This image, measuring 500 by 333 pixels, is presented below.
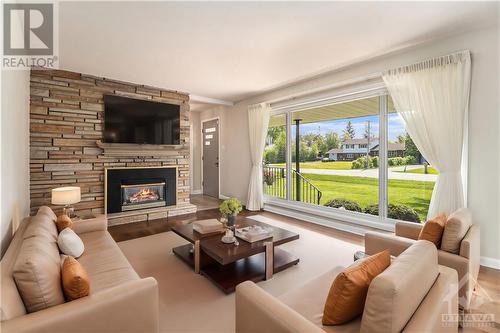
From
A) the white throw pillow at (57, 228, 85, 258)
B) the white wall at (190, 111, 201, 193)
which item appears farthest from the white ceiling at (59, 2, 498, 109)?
the white wall at (190, 111, 201, 193)

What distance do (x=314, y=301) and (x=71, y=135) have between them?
4.61 m

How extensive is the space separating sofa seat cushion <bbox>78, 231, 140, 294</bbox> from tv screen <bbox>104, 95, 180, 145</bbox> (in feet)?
8.24

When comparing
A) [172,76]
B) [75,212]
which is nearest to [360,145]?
[172,76]

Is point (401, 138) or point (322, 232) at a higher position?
point (401, 138)

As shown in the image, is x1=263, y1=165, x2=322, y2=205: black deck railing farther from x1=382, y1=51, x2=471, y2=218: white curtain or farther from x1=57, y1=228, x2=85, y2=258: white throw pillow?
x1=57, y1=228, x2=85, y2=258: white throw pillow

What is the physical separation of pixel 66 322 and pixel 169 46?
3006mm

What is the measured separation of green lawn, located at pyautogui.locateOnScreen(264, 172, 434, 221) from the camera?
137 inches

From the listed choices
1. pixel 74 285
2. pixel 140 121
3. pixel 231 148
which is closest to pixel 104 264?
pixel 74 285

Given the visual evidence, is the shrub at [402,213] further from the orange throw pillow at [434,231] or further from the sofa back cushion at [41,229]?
the sofa back cushion at [41,229]

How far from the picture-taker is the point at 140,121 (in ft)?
15.7

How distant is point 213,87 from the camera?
195 inches

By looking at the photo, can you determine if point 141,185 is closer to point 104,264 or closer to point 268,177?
point 268,177

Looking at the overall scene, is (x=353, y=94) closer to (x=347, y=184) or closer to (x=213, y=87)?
(x=347, y=184)

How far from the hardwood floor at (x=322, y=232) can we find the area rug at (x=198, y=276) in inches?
10.2
